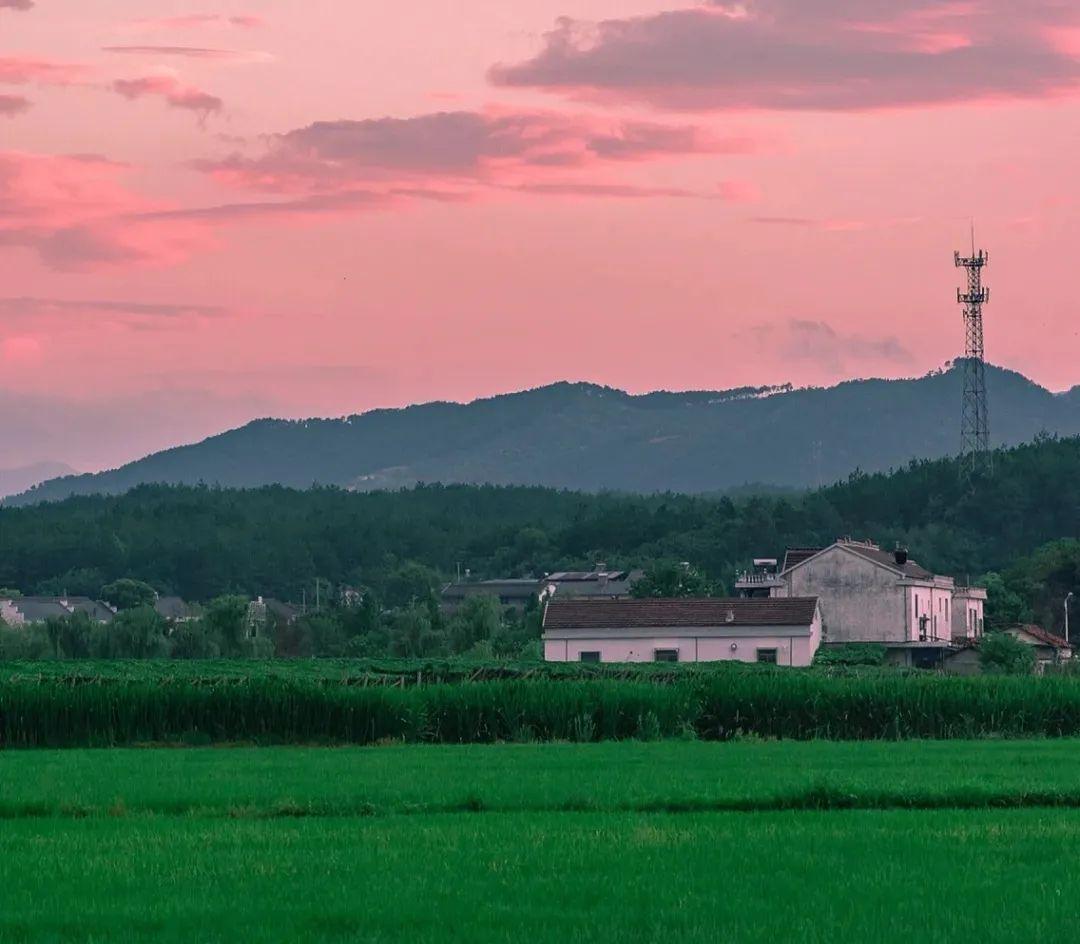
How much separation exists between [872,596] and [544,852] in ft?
280

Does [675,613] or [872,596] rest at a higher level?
[872,596]

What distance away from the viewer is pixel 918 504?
184000 millimetres

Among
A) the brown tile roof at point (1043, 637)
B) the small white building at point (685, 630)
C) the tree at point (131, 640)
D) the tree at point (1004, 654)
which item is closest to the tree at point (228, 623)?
the tree at point (131, 640)

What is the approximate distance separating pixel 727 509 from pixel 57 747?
145 metres

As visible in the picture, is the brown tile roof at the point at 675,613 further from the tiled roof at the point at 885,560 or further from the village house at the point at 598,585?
the village house at the point at 598,585

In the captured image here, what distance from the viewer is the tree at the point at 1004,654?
A: 87.1 metres

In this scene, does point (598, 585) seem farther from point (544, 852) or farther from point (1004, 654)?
point (544, 852)

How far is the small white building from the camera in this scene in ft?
297

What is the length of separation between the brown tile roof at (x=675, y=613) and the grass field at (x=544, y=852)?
176 feet

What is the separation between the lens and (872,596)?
346 ft

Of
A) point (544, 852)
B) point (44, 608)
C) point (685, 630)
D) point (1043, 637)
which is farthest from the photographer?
point (44, 608)

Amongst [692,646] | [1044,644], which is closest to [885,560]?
[1044,644]

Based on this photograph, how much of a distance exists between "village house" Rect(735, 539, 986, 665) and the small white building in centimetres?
1289

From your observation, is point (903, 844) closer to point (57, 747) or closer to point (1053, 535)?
point (57, 747)
